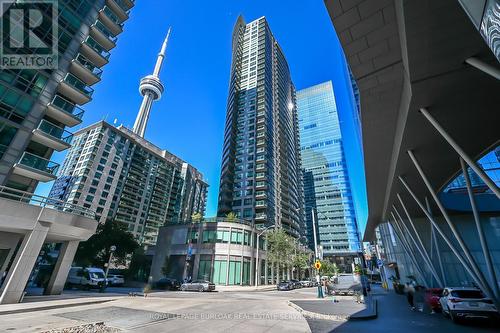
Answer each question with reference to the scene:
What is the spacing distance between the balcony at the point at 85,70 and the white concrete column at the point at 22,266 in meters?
19.2

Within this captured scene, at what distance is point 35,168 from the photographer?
2020 cm

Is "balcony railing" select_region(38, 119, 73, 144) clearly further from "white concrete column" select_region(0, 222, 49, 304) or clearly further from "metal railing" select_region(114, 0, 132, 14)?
"metal railing" select_region(114, 0, 132, 14)

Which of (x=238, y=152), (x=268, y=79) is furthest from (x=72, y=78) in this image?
(x=268, y=79)

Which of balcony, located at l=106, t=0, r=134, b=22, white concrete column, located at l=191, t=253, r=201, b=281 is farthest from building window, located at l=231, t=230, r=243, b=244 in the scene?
balcony, located at l=106, t=0, r=134, b=22

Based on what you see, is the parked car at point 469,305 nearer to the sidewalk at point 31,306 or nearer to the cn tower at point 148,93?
the sidewalk at point 31,306

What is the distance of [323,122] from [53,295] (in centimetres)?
15252

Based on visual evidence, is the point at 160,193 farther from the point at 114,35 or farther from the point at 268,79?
the point at 114,35

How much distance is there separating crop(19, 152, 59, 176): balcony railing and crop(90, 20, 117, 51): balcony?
16491 mm

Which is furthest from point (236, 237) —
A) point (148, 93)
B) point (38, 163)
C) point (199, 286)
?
point (148, 93)

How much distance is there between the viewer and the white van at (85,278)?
83.7 ft

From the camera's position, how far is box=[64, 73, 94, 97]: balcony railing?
24078mm

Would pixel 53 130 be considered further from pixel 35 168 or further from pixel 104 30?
pixel 104 30

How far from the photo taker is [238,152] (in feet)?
259

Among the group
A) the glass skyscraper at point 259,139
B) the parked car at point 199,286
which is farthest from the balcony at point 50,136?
the glass skyscraper at point 259,139
